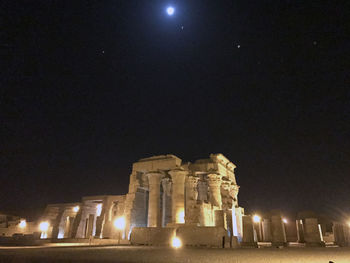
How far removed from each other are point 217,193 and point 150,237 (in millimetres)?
9879

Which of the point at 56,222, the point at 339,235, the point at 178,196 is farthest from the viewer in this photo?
the point at 56,222

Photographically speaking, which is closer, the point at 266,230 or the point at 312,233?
Answer: the point at 312,233


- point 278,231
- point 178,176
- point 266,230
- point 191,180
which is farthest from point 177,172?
point 266,230

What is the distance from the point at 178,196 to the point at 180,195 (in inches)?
8.1

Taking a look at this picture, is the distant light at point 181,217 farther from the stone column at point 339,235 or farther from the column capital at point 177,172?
the stone column at point 339,235

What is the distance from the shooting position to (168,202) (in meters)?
27.5

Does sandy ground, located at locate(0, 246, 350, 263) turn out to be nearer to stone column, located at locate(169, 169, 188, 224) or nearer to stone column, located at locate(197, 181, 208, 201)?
stone column, located at locate(169, 169, 188, 224)

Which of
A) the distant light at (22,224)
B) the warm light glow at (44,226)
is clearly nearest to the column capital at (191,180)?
the warm light glow at (44,226)

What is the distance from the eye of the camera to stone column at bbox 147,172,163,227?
76.6ft

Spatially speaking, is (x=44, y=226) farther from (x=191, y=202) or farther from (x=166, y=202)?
(x=191, y=202)

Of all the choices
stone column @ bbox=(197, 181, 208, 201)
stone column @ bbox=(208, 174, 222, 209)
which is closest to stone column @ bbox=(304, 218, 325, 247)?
stone column @ bbox=(208, 174, 222, 209)

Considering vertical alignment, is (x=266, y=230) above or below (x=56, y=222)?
below

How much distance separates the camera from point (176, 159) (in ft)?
79.5

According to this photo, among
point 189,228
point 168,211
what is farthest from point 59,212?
point 189,228
